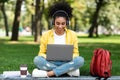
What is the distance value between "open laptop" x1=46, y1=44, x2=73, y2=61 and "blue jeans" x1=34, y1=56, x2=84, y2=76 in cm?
13

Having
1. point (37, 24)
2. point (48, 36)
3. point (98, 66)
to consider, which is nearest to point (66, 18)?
point (48, 36)

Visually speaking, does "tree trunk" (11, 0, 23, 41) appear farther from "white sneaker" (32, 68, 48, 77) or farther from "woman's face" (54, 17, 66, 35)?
"white sneaker" (32, 68, 48, 77)

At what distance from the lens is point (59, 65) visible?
8531 millimetres

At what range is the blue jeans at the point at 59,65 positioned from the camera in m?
8.36

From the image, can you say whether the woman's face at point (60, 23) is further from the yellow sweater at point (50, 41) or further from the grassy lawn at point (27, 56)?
the grassy lawn at point (27, 56)

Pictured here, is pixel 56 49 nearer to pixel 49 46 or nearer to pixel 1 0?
pixel 49 46

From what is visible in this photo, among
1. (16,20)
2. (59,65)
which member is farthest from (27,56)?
(16,20)

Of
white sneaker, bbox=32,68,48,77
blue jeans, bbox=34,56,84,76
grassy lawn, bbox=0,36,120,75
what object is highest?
blue jeans, bbox=34,56,84,76

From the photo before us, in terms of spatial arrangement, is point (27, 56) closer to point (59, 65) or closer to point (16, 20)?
point (59, 65)

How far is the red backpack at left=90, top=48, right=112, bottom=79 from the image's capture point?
26.9 feet

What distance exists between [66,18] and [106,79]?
145 cm

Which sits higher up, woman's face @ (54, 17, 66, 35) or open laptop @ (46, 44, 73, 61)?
woman's face @ (54, 17, 66, 35)

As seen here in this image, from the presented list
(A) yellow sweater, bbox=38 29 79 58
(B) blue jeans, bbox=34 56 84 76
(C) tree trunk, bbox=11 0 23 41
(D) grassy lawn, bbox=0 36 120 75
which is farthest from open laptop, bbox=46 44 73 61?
(C) tree trunk, bbox=11 0 23 41

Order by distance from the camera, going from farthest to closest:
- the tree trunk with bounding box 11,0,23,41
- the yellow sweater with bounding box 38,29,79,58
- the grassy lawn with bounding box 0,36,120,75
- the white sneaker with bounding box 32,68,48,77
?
the tree trunk with bounding box 11,0,23,41
the grassy lawn with bounding box 0,36,120,75
the yellow sweater with bounding box 38,29,79,58
the white sneaker with bounding box 32,68,48,77
